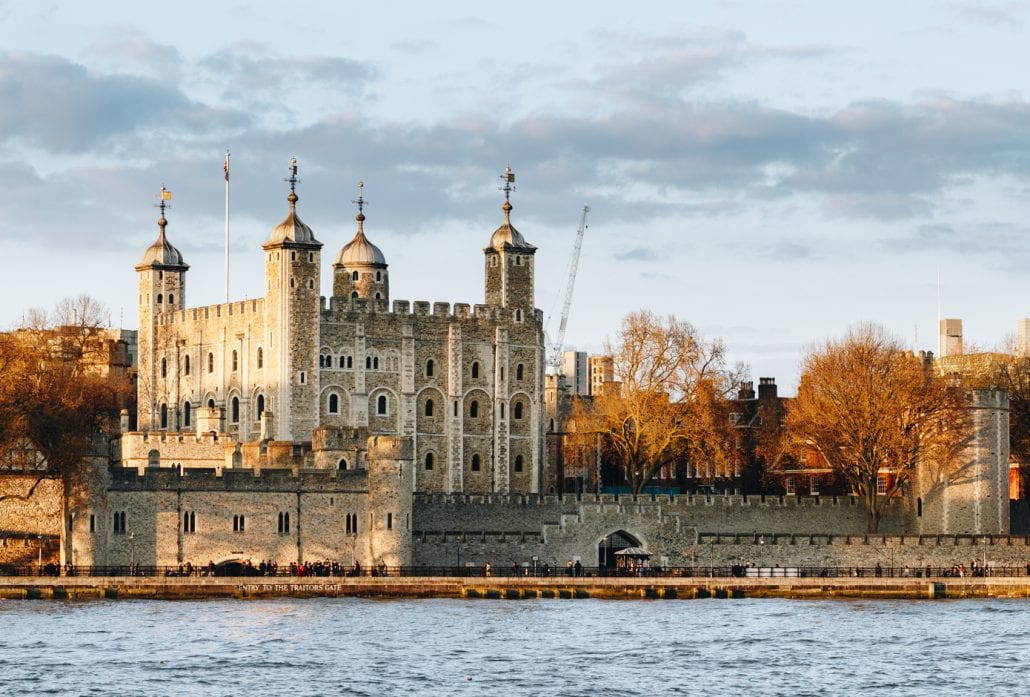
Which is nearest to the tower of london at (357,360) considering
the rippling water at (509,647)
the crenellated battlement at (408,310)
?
the crenellated battlement at (408,310)

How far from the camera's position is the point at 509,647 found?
79.4 metres

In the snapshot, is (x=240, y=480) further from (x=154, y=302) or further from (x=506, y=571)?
(x=154, y=302)

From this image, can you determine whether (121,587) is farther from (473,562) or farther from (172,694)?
(172,694)

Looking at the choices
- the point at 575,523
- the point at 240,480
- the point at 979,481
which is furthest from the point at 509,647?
the point at 979,481

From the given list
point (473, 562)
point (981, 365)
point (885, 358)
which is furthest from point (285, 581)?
point (981, 365)

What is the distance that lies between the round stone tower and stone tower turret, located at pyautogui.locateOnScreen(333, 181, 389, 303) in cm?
2936

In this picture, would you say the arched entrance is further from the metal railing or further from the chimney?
the chimney

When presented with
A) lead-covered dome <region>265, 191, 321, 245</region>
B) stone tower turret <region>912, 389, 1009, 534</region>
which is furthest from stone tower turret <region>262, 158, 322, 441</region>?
stone tower turret <region>912, 389, 1009, 534</region>

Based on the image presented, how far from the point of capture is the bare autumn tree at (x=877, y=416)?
4412 inches

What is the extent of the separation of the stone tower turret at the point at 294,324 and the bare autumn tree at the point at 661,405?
14.0m

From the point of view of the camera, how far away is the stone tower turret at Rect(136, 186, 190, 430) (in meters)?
130

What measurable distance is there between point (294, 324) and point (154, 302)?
45.3 feet

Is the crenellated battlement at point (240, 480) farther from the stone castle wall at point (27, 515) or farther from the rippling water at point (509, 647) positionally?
the rippling water at point (509, 647)

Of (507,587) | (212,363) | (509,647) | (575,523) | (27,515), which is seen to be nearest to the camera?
(509,647)
